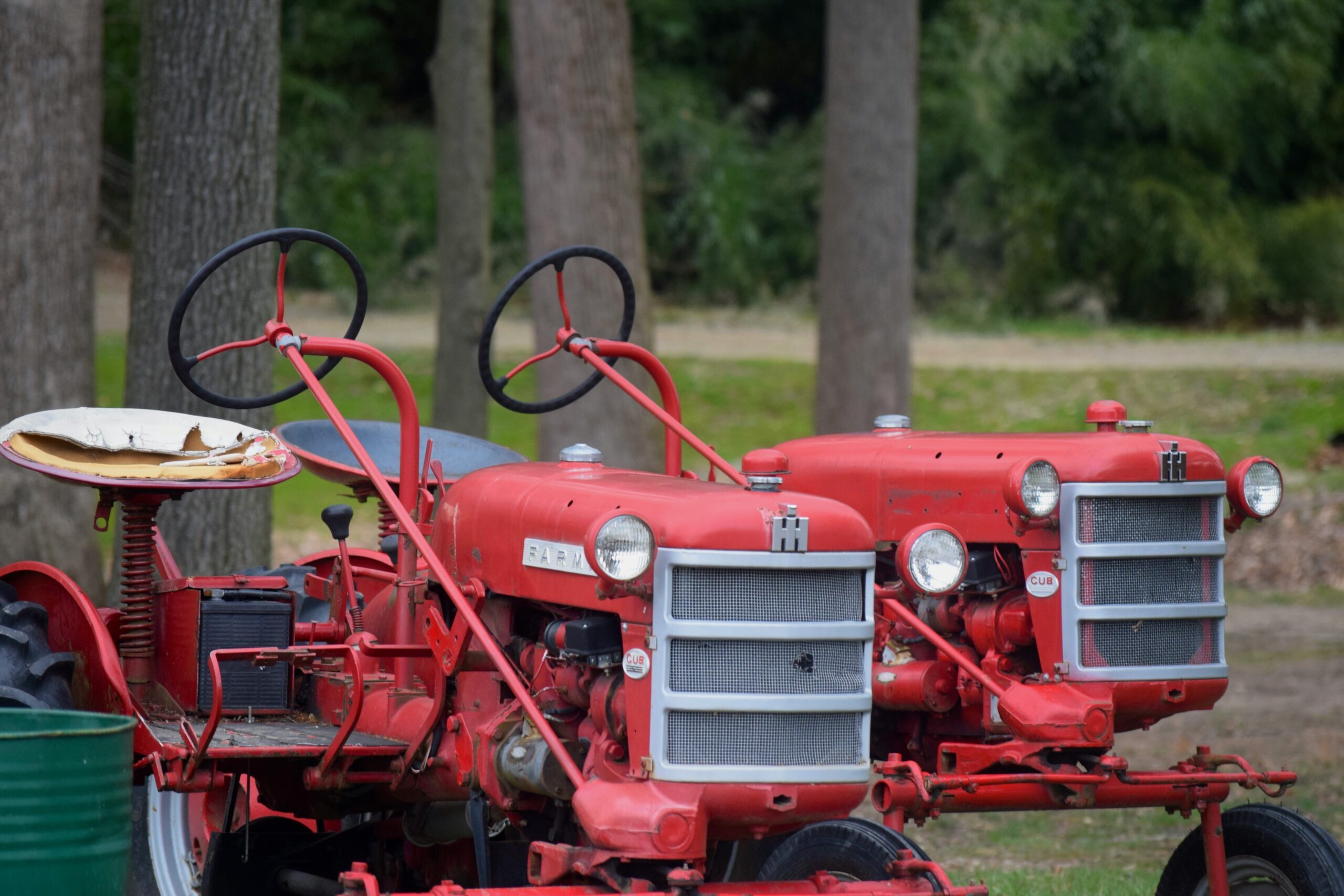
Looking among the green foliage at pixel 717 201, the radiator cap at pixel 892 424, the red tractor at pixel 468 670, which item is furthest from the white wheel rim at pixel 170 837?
the green foliage at pixel 717 201

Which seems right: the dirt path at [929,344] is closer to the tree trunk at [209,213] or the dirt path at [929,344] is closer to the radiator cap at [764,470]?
the tree trunk at [209,213]

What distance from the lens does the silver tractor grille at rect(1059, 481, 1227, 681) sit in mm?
4805

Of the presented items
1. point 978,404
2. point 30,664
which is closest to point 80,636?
point 30,664

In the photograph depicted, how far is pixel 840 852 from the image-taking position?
423cm

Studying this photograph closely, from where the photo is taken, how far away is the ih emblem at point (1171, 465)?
4.85m

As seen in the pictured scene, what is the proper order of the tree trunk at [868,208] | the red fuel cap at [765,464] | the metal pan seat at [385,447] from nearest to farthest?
the red fuel cap at [765,464], the metal pan seat at [385,447], the tree trunk at [868,208]

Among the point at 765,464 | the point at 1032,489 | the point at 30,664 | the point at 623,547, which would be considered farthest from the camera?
the point at 1032,489

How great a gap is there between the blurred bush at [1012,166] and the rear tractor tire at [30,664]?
1746cm

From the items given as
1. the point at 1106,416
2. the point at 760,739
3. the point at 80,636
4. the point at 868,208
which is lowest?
the point at 760,739

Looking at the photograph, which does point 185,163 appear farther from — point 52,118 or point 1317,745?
point 1317,745

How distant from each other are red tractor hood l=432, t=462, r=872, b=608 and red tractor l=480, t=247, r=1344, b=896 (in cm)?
43

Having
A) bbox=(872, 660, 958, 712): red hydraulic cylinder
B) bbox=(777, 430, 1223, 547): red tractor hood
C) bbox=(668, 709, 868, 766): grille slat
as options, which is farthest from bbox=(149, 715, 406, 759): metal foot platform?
bbox=(777, 430, 1223, 547): red tractor hood

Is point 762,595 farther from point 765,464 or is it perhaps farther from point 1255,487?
point 1255,487

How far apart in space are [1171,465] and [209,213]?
4325mm
